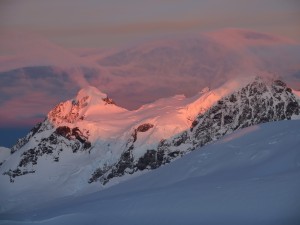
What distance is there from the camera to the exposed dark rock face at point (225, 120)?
623ft

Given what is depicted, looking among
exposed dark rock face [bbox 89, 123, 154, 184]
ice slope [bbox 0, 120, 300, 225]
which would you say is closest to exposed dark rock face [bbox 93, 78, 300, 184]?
exposed dark rock face [bbox 89, 123, 154, 184]

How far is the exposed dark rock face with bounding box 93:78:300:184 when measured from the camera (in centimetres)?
18975

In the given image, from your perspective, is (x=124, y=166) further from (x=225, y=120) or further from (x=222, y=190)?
(x=222, y=190)

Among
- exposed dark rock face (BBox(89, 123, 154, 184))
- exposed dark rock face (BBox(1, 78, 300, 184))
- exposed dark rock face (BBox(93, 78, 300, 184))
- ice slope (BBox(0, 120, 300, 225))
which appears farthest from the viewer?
exposed dark rock face (BBox(1, 78, 300, 184))

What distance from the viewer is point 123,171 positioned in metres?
190

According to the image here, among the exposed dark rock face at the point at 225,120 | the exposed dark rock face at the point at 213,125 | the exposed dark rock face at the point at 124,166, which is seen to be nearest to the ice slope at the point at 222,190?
the exposed dark rock face at the point at 213,125

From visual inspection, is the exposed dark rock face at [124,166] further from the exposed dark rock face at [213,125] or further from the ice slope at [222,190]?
the ice slope at [222,190]

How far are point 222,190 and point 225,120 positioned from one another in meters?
165

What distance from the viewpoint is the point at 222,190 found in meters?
33.1

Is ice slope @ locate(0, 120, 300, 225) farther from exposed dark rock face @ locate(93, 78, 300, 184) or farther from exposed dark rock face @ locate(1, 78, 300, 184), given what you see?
exposed dark rock face @ locate(93, 78, 300, 184)

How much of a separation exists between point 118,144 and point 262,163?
161847 millimetres

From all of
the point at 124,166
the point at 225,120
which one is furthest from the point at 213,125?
the point at 124,166

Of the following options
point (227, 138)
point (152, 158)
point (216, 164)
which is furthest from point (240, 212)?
point (152, 158)

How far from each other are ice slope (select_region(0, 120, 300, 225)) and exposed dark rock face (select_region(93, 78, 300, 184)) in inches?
5672
